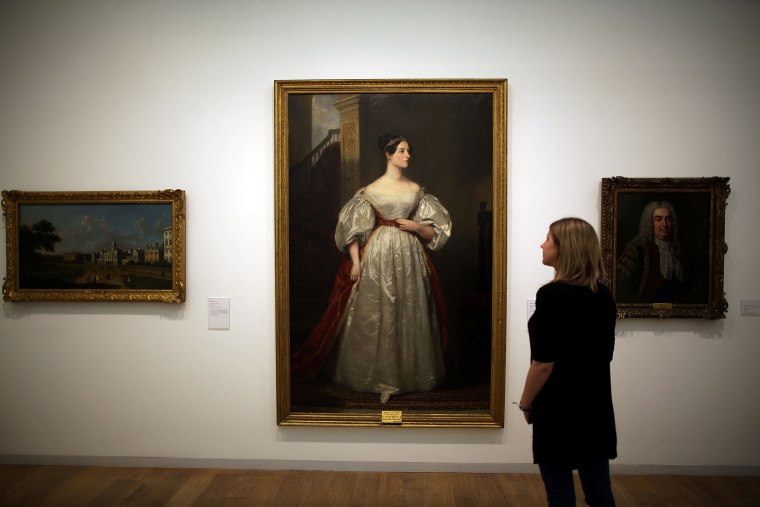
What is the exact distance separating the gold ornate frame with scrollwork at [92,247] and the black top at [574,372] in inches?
139

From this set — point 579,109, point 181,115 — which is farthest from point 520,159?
point 181,115

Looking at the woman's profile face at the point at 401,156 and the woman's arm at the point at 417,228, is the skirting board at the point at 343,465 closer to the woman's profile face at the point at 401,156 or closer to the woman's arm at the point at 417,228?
the woman's arm at the point at 417,228

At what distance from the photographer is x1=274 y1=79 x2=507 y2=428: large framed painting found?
4770 mm

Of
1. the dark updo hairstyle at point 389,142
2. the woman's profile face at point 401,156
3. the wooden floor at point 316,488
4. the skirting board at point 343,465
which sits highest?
the dark updo hairstyle at point 389,142

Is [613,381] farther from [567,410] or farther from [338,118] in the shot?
[338,118]

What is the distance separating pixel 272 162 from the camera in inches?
193

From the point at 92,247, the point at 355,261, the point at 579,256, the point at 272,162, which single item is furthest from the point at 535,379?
the point at 92,247

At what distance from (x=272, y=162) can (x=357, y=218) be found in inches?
39.6

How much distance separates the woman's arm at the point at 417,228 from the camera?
480 cm

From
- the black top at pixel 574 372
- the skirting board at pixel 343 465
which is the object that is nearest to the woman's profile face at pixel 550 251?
the black top at pixel 574 372

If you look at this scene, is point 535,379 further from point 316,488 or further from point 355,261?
point 316,488

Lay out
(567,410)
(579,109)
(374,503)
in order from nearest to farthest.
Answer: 1. (567,410)
2. (374,503)
3. (579,109)

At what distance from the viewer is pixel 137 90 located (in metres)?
4.93

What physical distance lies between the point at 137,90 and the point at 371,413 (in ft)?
12.8
